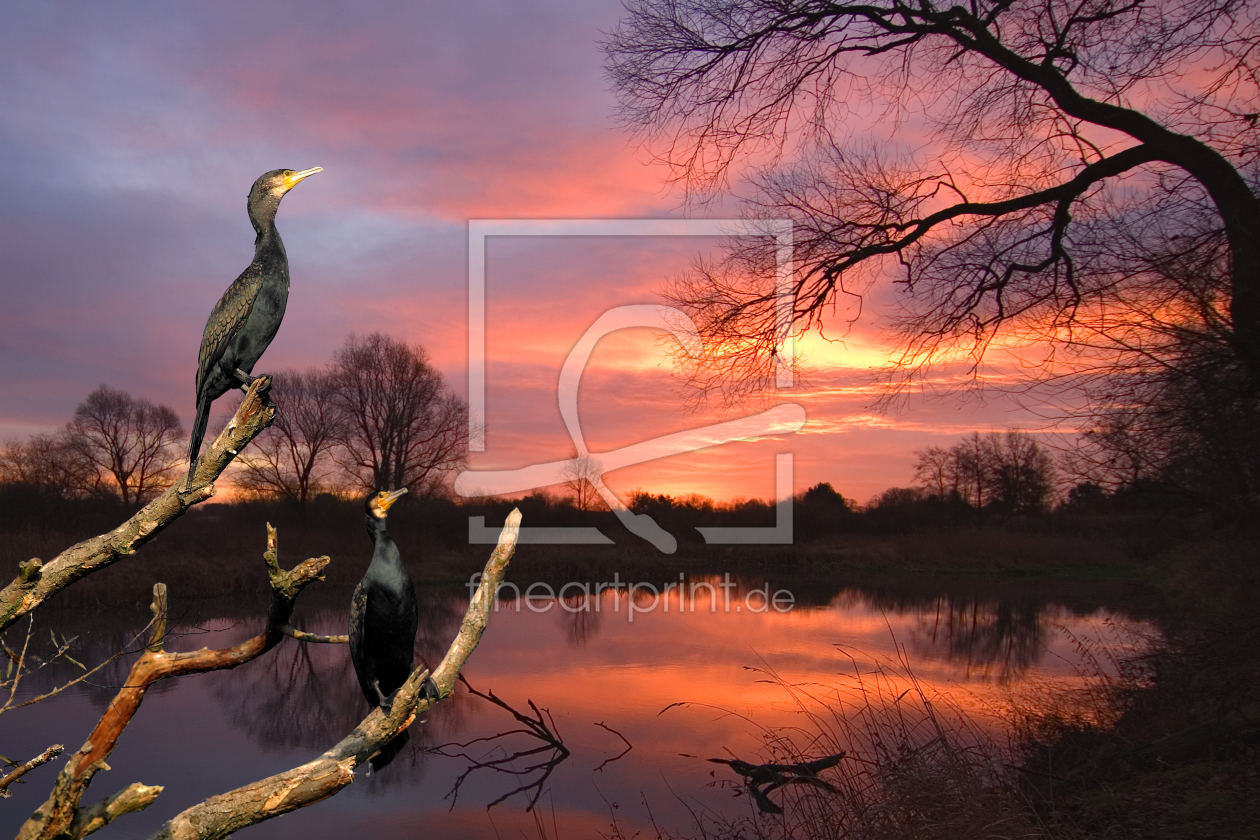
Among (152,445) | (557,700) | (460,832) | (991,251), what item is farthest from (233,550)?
(991,251)

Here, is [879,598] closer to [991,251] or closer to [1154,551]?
[1154,551]

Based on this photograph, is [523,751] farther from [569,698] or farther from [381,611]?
[381,611]

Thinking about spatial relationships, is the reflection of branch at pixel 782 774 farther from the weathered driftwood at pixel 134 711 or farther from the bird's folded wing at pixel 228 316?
the bird's folded wing at pixel 228 316

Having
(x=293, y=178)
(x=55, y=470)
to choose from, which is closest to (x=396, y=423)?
(x=55, y=470)

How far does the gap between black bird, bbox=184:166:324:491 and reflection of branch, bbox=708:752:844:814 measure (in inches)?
203

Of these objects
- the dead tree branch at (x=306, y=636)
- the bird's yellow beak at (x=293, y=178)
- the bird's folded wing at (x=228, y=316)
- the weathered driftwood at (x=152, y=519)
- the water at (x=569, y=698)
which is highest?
the bird's yellow beak at (x=293, y=178)

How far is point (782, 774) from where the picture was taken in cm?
747

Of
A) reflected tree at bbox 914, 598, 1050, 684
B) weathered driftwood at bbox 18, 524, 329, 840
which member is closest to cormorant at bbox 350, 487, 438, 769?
weathered driftwood at bbox 18, 524, 329, 840

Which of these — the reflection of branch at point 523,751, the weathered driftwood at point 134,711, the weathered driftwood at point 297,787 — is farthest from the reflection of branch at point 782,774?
the weathered driftwood at point 134,711

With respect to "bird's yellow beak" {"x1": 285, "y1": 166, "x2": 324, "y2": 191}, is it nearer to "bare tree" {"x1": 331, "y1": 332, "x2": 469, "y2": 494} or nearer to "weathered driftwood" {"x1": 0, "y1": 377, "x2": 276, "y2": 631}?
"weathered driftwood" {"x1": 0, "y1": 377, "x2": 276, "y2": 631}

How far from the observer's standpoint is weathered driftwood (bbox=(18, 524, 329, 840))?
7.14 ft

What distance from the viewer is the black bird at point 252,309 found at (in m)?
2.87

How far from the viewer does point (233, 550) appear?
2081 centimetres

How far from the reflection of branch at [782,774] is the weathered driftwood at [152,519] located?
5.15 m
